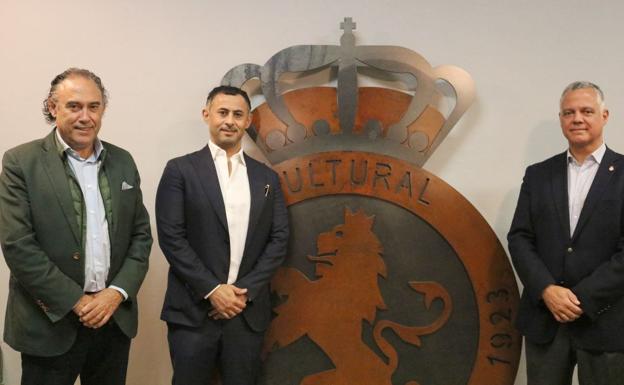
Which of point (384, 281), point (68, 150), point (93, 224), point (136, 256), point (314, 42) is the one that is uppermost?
point (314, 42)

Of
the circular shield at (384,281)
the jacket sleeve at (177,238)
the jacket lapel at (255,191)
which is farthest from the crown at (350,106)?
the jacket sleeve at (177,238)

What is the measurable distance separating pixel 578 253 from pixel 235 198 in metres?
1.27

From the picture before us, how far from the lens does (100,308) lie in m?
1.95

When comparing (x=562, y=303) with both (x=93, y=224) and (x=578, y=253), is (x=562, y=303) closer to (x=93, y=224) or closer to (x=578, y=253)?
(x=578, y=253)

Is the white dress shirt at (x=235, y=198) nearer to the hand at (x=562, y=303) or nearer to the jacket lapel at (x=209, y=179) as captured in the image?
the jacket lapel at (x=209, y=179)

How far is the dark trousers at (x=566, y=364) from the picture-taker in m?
2.08

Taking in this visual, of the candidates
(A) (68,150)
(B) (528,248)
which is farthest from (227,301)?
(B) (528,248)

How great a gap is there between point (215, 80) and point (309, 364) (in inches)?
52.8

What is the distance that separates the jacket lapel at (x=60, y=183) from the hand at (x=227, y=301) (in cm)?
51

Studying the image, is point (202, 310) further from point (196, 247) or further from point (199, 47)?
point (199, 47)

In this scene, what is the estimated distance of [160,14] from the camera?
274 centimetres

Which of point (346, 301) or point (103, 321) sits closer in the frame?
point (103, 321)

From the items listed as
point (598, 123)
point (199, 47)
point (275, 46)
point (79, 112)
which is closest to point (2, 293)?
point (79, 112)

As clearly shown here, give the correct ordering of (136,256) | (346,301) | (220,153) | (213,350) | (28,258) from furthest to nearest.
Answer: (346,301) < (220,153) < (213,350) < (136,256) < (28,258)
